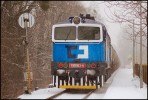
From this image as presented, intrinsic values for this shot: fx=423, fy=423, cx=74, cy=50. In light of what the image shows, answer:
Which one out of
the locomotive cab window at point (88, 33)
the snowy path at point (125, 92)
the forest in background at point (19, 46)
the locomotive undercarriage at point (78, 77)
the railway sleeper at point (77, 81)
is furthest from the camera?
the forest in background at point (19, 46)

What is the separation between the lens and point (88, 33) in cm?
1992

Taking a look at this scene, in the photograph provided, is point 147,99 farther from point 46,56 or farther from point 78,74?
point 46,56

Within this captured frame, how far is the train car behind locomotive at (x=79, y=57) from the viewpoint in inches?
764

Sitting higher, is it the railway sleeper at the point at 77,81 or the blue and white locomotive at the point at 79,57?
the blue and white locomotive at the point at 79,57

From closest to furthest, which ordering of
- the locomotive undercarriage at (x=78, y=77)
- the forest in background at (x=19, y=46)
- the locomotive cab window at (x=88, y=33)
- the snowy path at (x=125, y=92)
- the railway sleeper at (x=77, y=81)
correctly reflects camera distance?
1. the snowy path at (x=125, y=92)
2. the locomotive undercarriage at (x=78, y=77)
3. the railway sleeper at (x=77, y=81)
4. the locomotive cab window at (x=88, y=33)
5. the forest in background at (x=19, y=46)

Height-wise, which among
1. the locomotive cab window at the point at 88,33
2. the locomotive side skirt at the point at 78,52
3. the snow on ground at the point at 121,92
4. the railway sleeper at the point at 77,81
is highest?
the locomotive cab window at the point at 88,33

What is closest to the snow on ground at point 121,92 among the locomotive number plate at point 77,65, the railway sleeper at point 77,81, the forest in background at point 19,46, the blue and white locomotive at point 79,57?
the railway sleeper at point 77,81

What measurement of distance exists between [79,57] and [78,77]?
0.93m

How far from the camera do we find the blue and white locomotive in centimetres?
1941

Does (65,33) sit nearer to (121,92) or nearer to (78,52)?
(78,52)

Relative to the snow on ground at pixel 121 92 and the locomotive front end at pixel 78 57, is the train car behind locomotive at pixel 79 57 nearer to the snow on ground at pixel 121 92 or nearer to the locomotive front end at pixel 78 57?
the locomotive front end at pixel 78 57

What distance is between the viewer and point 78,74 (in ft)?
63.7

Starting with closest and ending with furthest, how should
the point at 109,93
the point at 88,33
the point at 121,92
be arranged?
the point at 109,93, the point at 121,92, the point at 88,33

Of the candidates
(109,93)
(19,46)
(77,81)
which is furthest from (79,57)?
(19,46)
